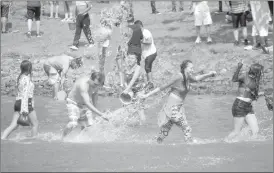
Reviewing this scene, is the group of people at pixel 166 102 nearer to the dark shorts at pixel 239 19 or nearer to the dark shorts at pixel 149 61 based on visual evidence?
the dark shorts at pixel 149 61

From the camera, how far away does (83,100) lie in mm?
9500

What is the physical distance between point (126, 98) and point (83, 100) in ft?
5.66

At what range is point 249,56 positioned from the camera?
1623 cm

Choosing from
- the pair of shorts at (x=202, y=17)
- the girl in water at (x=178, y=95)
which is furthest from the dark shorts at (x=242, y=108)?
the pair of shorts at (x=202, y=17)

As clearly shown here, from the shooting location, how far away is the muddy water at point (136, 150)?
8.41 meters

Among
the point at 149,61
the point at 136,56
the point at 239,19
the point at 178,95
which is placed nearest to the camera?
the point at 178,95

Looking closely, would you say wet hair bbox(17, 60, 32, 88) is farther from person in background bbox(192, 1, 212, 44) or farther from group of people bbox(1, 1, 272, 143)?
person in background bbox(192, 1, 212, 44)

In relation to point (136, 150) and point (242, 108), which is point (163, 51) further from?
point (136, 150)

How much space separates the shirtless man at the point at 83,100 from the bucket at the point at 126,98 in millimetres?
1174

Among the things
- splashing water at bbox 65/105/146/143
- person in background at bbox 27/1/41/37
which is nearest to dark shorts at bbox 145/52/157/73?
splashing water at bbox 65/105/146/143

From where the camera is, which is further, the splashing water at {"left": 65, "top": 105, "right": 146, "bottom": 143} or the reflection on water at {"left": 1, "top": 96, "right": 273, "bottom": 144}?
the reflection on water at {"left": 1, "top": 96, "right": 273, "bottom": 144}

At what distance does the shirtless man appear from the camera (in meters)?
9.41

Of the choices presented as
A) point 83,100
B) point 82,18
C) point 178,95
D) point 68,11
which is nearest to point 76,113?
point 83,100

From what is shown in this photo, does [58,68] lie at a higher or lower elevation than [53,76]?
higher
